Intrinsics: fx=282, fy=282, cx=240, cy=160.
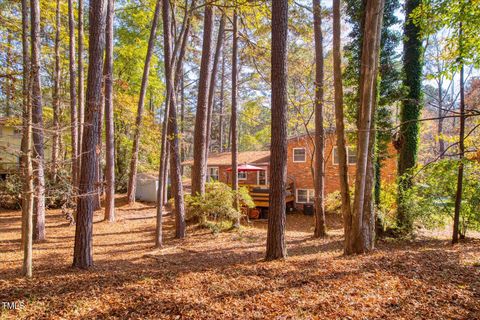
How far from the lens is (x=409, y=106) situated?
31.4 ft

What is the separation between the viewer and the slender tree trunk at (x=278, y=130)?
543cm

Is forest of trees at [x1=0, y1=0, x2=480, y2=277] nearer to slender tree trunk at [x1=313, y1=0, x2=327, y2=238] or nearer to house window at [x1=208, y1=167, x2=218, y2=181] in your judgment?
slender tree trunk at [x1=313, y1=0, x2=327, y2=238]

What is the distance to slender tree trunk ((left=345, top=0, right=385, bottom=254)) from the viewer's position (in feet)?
19.2

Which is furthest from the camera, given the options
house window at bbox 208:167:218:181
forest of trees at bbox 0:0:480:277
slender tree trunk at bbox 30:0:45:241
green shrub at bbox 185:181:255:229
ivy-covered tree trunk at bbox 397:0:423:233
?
house window at bbox 208:167:218:181

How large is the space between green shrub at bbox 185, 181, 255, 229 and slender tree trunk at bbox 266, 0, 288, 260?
15.0 feet

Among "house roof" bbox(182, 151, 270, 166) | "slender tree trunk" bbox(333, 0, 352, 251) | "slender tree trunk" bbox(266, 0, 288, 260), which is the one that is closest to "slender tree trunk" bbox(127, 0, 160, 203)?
"house roof" bbox(182, 151, 270, 166)

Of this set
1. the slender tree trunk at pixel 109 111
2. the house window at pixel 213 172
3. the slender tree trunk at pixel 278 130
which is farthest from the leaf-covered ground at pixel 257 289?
the house window at pixel 213 172

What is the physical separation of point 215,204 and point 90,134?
17.7ft

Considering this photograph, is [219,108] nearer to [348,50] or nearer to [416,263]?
[348,50]

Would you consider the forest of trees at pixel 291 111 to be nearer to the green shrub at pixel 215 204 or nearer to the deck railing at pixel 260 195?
the green shrub at pixel 215 204

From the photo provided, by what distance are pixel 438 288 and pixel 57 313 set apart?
492 centimetres

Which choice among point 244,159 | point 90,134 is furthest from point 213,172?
point 90,134

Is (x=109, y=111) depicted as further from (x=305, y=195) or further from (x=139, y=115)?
(x=305, y=195)

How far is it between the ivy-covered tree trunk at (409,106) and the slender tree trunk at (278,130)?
222 inches
